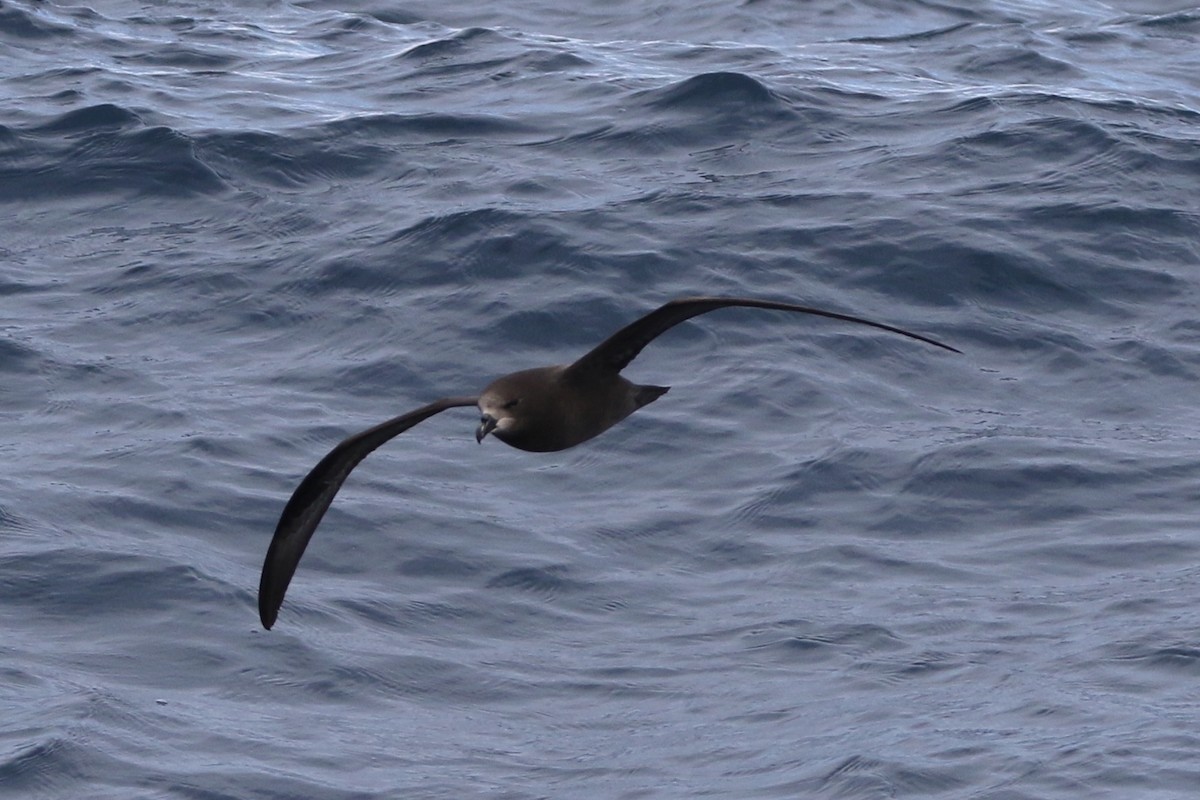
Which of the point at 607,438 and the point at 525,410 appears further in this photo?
the point at 607,438

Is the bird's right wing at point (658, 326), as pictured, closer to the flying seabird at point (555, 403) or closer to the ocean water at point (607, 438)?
the flying seabird at point (555, 403)

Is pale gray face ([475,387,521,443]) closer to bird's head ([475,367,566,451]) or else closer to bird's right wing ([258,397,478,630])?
bird's head ([475,367,566,451])

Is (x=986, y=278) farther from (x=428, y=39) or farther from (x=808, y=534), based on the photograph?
(x=428, y=39)

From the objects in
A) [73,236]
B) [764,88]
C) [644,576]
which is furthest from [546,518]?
[764,88]

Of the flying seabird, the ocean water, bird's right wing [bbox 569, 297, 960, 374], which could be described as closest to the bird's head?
the flying seabird

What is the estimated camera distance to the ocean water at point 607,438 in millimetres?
10602

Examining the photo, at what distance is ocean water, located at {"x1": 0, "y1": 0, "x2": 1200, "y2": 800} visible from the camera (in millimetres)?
10602

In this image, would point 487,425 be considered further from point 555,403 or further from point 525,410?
point 555,403

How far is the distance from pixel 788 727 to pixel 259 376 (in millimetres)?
5123

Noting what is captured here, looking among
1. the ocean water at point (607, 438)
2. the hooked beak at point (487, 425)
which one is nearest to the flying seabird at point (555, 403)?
the hooked beak at point (487, 425)

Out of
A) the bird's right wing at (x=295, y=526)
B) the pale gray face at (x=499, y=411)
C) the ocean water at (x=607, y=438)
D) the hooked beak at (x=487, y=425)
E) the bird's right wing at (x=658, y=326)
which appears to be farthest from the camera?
the ocean water at (x=607, y=438)

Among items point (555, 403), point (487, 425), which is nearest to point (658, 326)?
point (555, 403)

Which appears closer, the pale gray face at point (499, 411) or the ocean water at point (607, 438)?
the pale gray face at point (499, 411)

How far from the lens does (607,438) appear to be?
1316cm
